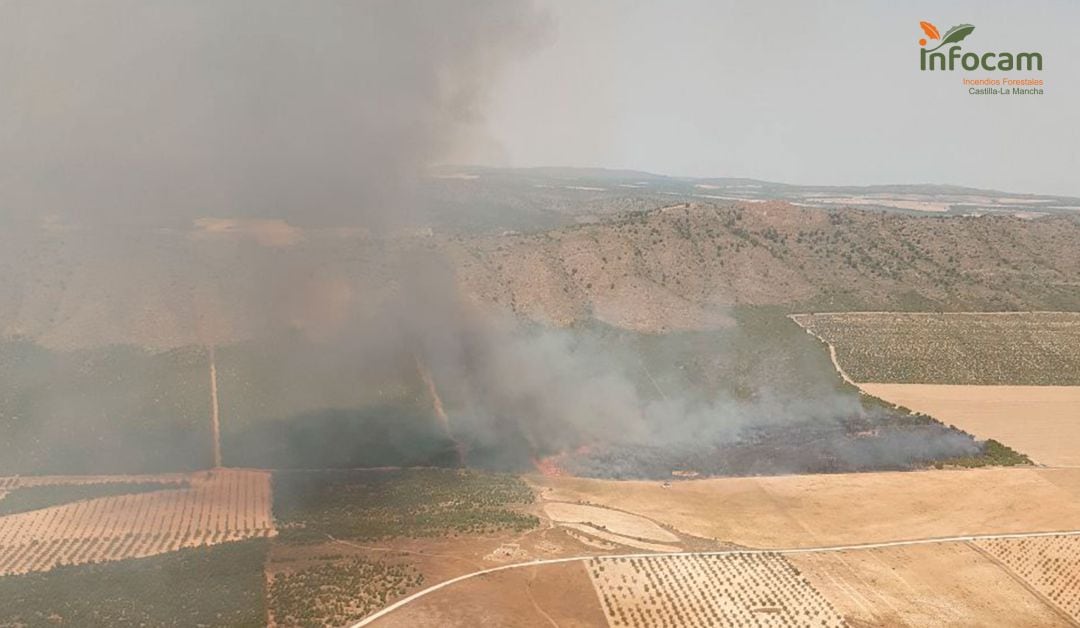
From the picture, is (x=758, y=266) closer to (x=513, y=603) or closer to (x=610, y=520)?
(x=610, y=520)

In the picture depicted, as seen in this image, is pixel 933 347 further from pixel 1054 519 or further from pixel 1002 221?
pixel 1002 221

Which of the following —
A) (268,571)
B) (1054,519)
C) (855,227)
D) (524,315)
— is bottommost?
(1054,519)

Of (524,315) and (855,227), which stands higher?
(855,227)

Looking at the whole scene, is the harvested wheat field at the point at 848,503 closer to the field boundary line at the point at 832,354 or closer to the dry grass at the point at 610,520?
the dry grass at the point at 610,520

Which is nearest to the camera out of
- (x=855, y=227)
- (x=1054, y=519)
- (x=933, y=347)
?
(x=1054, y=519)

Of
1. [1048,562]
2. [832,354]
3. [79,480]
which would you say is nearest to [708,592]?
[1048,562]

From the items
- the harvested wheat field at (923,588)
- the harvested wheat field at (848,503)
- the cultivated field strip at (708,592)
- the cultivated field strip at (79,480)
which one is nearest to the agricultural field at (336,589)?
the cultivated field strip at (708,592)

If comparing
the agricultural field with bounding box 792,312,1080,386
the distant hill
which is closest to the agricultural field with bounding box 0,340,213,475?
the distant hill

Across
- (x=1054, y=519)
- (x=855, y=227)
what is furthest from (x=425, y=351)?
(x=855, y=227)
